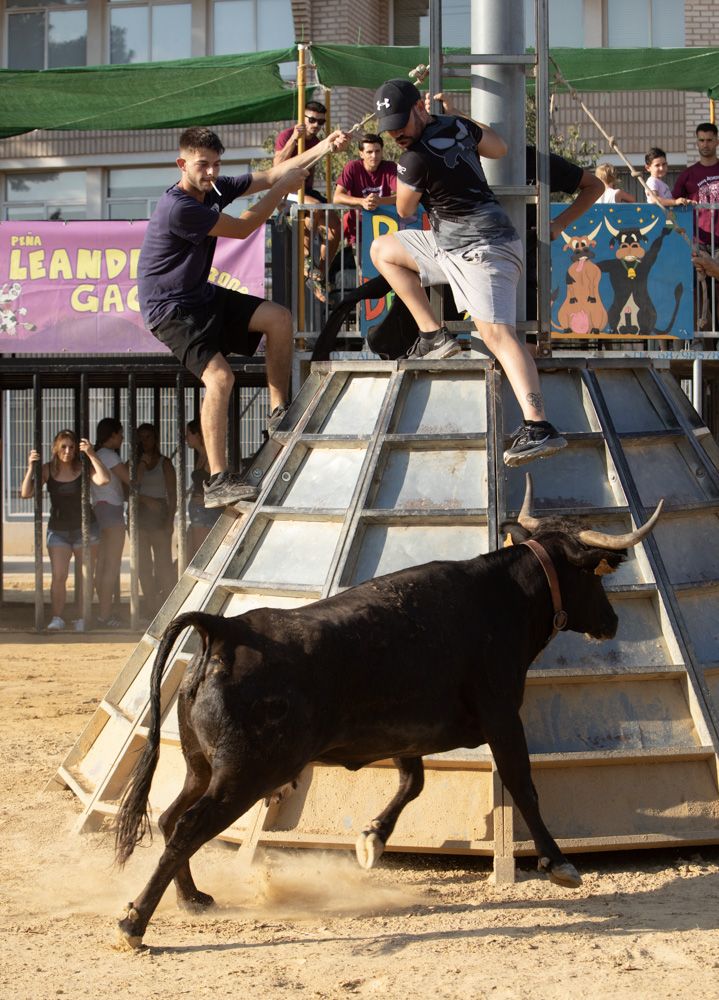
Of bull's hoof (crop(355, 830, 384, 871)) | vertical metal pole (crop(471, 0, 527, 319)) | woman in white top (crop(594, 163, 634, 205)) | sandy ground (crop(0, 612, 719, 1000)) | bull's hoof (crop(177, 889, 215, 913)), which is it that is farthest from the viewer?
woman in white top (crop(594, 163, 634, 205))

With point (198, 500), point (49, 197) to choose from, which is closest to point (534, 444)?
point (198, 500)

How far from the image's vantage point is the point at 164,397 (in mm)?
22094

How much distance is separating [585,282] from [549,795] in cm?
645

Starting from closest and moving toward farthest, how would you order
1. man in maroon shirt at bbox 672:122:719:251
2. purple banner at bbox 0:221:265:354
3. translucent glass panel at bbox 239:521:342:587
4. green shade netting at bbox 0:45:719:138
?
translucent glass panel at bbox 239:521:342:587 < man in maroon shirt at bbox 672:122:719:251 < purple banner at bbox 0:221:265:354 < green shade netting at bbox 0:45:719:138

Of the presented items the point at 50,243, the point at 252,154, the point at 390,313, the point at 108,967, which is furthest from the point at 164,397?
the point at 108,967

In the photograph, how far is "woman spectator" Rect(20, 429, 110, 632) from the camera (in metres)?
14.1

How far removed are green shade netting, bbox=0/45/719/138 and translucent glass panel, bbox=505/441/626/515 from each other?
325 inches

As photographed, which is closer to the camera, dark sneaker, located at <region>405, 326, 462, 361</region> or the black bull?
the black bull

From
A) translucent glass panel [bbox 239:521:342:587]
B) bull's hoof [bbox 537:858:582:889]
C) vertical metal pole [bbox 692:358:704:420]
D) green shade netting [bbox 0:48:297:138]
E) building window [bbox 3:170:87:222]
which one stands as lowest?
bull's hoof [bbox 537:858:582:889]

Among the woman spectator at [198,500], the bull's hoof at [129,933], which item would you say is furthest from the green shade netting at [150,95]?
the bull's hoof at [129,933]

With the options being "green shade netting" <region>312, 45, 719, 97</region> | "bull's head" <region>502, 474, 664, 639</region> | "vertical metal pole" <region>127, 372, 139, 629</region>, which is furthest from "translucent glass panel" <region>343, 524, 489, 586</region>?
"green shade netting" <region>312, 45, 719, 97</region>

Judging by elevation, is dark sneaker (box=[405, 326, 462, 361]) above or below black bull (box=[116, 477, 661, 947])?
above

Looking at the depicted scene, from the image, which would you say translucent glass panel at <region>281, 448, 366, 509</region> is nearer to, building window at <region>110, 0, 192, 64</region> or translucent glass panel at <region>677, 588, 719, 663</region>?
translucent glass panel at <region>677, 588, 719, 663</region>

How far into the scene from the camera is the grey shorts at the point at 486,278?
677 cm
